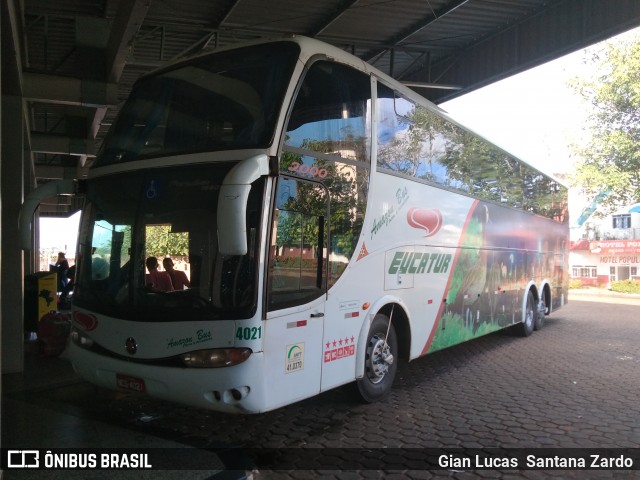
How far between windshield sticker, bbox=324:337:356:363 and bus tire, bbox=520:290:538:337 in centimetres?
718

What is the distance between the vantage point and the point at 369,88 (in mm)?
5891

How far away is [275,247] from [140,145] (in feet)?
6.03

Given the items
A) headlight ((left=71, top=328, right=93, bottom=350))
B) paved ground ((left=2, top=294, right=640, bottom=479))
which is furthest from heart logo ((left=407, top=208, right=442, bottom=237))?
headlight ((left=71, top=328, right=93, bottom=350))

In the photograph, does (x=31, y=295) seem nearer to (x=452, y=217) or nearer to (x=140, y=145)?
(x=140, y=145)

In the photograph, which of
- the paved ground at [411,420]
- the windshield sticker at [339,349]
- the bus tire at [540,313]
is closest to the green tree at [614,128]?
the bus tire at [540,313]

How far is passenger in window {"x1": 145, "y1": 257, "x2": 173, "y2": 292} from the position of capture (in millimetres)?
4506

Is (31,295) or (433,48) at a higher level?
(433,48)

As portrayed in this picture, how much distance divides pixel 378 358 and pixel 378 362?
0.05 m

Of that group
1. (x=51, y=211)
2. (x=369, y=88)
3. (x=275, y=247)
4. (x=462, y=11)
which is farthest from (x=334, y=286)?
(x=51, y=211)

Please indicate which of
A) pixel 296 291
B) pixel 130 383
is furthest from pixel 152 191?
pixel 130 383

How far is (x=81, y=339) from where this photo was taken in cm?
503

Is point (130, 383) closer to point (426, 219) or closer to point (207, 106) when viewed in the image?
point (207, 106)

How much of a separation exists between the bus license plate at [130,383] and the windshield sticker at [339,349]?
68.3 inches

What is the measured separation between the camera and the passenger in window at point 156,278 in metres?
4.51
